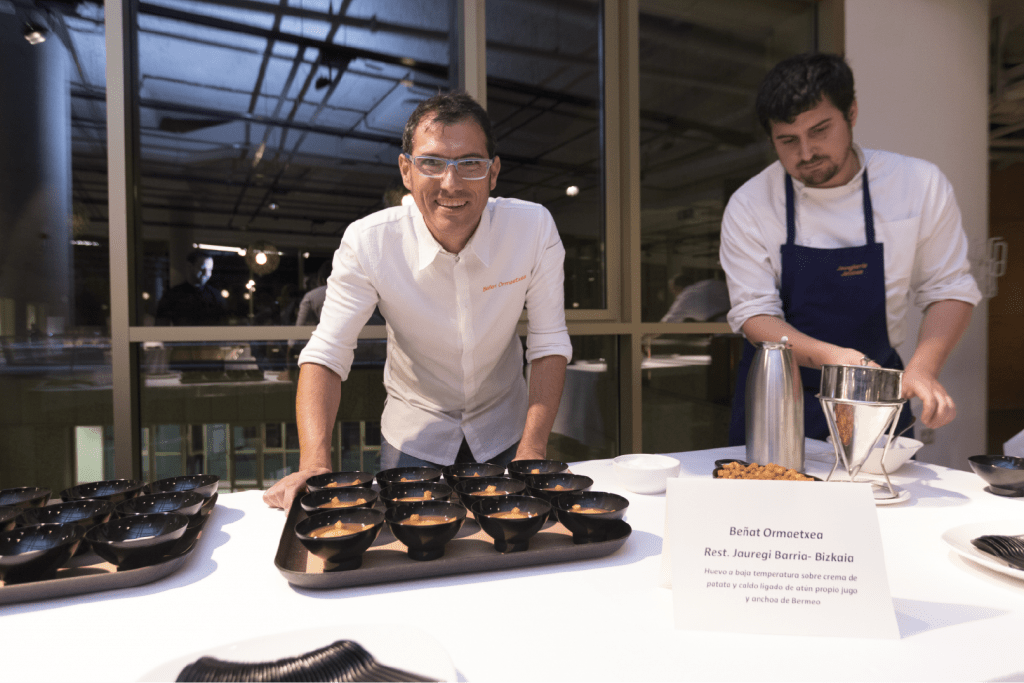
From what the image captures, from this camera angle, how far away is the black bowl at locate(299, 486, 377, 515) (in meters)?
0.91

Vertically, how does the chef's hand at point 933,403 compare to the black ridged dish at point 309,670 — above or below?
above

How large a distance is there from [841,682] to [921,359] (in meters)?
1.29

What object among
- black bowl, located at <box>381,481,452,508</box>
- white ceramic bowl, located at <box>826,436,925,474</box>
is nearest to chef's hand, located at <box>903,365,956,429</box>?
white ceramic bowl, located at <box>826,436,925,474</box>

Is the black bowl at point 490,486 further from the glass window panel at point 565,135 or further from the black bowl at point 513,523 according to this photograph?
the glass window panel at point 565,135

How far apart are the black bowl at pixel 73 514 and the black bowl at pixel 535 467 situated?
0.67 metres

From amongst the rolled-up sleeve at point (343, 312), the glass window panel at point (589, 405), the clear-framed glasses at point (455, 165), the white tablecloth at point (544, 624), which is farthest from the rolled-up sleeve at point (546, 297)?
the glass window panel at point (589, 405)

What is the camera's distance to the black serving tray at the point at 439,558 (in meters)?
0.74

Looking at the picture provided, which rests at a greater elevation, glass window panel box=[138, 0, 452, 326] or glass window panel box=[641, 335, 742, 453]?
glass window panel box=[138, 0, 452, 326]

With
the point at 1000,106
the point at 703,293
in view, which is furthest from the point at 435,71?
the point at 1000,106

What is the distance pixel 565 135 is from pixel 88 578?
2.80m

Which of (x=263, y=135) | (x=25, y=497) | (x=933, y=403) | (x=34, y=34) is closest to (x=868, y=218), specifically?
(x=933, y=403)

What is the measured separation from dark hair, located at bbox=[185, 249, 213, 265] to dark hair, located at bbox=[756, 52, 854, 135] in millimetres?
2248

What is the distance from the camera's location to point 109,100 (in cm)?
221

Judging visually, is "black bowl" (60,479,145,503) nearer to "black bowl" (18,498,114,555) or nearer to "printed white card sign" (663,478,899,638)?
"black bowl" (18,498,114,555)
